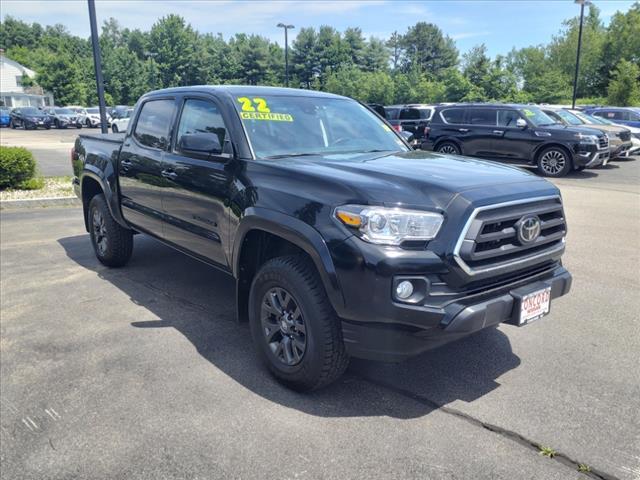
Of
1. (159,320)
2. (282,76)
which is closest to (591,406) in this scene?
(159,320)

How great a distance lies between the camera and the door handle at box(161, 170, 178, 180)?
4.40m

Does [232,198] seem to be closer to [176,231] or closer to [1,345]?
[176,231]

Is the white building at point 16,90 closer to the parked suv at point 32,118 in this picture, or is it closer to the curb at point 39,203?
the parked suv at point 32,118

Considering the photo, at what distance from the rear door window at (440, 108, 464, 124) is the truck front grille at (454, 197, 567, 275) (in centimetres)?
1240

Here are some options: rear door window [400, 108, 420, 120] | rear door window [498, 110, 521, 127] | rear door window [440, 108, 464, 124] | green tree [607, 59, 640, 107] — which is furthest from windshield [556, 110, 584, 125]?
green tree [607, 59, 640, 107]

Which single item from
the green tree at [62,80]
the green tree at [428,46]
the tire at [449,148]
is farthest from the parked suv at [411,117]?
the green tree at [428,46]

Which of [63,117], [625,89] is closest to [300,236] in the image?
[63,117]

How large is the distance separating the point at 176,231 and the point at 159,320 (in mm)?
767

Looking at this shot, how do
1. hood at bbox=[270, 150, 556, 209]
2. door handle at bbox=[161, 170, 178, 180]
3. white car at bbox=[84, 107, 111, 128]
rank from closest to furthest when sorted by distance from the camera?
hood at bbox=[270, 150, 556, 209] → door handle at bbox=[161, 170, 178, 180] → white car at bbox=[84, 107, 111, 128]

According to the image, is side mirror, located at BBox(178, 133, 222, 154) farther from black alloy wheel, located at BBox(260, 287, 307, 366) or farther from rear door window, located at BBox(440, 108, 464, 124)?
rear door window, located at BBox(440, 108, 464, 124)

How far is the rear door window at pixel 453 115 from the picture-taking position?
15234 mm

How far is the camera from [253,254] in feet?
12.2

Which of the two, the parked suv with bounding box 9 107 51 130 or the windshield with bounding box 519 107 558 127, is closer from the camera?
the windshield with bounding box 519 107 558 127

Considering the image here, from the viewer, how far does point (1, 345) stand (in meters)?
4.11
